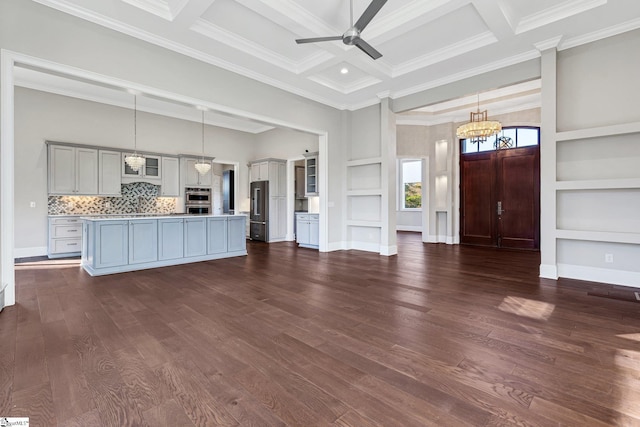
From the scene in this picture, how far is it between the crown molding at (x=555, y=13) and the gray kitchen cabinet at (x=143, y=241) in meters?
6.59

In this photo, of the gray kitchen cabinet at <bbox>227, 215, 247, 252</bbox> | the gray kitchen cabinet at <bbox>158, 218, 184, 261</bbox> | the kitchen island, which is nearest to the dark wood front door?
the gray kitchen cabinet at <bbox>227, 215, 247, 252</bbox>

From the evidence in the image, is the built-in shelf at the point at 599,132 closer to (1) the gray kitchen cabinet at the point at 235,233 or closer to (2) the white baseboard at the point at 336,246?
(2) the white baseboard at the point at 336,246

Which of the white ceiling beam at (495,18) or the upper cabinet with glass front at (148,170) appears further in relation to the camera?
the upper cabinet with glass front at (148,170)

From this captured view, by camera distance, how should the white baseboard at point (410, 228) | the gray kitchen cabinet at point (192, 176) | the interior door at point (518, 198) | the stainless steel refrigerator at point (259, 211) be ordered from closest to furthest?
the interior door at point (518, 198), the gray kitchen cabinet at point (192, 176), the stainless steel refrigerator at point (259, 211), the white baseboard at point (410, 228)

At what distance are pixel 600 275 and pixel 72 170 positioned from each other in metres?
10.0

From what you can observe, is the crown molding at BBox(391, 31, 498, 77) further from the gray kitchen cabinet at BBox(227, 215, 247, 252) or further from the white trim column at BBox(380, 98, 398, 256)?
the gray kitchen cabinet at BBox(227, 215, 247, 252)

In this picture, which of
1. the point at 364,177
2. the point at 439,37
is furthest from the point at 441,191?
the point at 439,37

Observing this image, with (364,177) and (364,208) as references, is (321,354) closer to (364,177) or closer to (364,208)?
(364,208)

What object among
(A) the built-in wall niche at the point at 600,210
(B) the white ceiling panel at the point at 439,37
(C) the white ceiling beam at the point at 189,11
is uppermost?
(B) the white ceiling panel at the point at 439,37

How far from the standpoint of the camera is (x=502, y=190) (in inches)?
303

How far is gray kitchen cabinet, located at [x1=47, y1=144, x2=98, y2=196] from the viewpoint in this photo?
6.50m

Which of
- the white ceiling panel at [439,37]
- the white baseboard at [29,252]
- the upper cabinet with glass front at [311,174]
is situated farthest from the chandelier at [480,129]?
the white baseboard at [29,252]

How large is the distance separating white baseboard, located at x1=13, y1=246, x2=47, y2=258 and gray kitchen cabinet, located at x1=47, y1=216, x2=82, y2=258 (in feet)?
1.11

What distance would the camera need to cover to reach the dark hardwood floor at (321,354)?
63.5 inches
